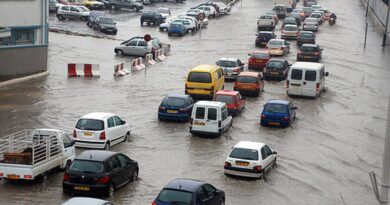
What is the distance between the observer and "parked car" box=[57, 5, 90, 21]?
73875 mm

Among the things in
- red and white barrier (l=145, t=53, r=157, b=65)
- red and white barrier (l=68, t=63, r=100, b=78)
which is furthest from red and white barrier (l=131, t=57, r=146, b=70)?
red and white barrier (l=68, t=63, r=100, b=78)

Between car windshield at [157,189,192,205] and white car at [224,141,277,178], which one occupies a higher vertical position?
car windshield at [157,189,192,205]

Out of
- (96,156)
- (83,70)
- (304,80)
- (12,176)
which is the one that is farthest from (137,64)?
(96,156)

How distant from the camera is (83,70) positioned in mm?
46344

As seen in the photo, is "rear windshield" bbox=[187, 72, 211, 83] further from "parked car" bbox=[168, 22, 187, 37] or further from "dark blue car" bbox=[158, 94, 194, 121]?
"parked car" bbox=[168, 22, 187, 37]

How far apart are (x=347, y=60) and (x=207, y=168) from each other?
111 ft

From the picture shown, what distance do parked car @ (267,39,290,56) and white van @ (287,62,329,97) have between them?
48.6 ft

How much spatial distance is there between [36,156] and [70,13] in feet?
169

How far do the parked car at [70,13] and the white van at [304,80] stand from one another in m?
36.9

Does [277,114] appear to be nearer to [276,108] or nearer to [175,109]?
[276,108]

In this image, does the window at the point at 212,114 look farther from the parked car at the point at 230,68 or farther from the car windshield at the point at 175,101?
the parked car at the point at 230,68

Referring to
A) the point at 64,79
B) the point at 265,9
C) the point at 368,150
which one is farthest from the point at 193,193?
the point at 265,9

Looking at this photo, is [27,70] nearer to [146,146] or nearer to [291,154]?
[146,146]

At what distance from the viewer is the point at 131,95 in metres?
41.3
